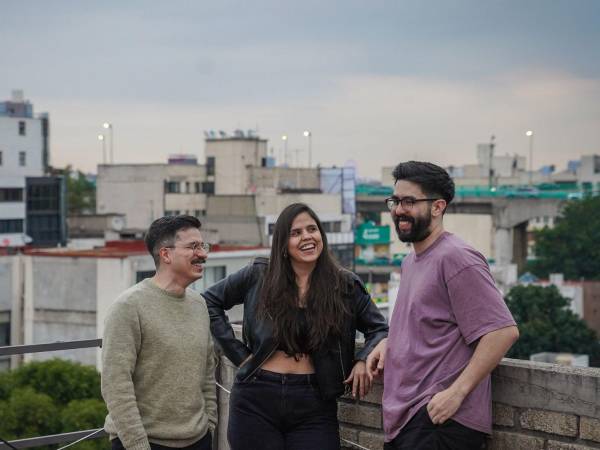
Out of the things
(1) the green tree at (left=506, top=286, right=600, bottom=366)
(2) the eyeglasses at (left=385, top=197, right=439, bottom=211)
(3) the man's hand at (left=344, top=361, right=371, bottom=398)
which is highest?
(2) the eyeglasses at (left=385, top=197, right=439, bottom=211)

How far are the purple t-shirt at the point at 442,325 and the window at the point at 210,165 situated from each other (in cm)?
9554

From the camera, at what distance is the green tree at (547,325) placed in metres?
62.9

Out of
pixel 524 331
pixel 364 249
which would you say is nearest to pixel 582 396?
pixel 524 331

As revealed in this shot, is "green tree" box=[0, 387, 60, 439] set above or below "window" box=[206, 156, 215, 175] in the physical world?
below

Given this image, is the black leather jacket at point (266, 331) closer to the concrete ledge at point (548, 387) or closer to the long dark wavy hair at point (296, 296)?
the long dark wavy hair at point (296, 296)

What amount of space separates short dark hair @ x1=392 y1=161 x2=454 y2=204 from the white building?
7678 cm

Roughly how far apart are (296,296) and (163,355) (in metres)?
0.67

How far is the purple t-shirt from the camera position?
5059mm

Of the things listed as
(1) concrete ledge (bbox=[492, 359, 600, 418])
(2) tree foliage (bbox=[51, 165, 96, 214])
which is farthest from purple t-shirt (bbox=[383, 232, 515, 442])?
(2) tree foliage (bbox=[51, 165, 96, 214])

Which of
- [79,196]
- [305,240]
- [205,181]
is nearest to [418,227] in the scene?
[305,240]

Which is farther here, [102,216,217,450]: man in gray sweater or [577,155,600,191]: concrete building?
[577,155,600,191]: concrete building

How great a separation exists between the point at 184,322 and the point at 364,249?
8776 centimetres

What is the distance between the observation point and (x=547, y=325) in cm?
6362

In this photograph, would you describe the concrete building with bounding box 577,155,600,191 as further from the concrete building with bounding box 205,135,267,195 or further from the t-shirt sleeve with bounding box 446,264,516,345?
the t-shirt sleeve with bounding box 446,264,516,345
